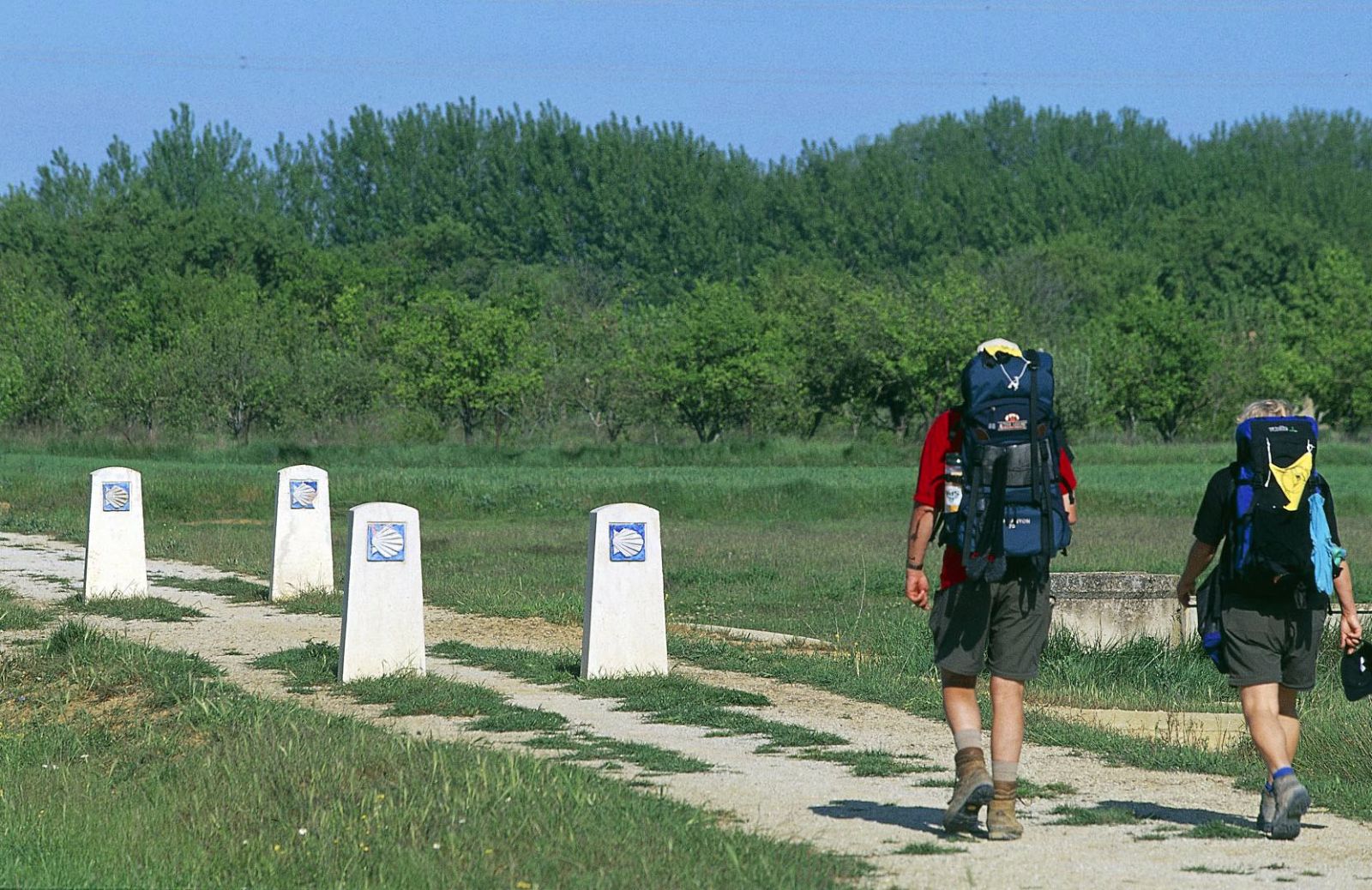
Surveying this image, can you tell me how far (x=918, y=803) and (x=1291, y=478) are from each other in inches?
81.8

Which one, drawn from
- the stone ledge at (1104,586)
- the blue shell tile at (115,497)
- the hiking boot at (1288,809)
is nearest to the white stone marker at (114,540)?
the blue shell tile at (115,497)

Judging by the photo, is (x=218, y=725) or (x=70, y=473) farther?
(x=70, y=473)

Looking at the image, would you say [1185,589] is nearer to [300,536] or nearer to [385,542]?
[385,542]

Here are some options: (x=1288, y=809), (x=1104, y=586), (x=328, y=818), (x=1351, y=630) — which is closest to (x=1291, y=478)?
(x=1351, y=630)

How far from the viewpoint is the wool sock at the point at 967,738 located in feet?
23.2

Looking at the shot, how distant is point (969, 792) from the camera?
6941mm

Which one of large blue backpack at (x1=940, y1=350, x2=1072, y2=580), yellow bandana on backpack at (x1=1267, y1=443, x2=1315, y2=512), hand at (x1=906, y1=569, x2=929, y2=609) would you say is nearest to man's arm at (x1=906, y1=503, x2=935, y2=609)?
hand at (x1=906, y1=569, x2=929, y2=609)

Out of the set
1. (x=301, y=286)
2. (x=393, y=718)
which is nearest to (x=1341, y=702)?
(x=393, y=718)

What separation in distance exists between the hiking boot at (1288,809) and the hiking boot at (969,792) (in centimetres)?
110

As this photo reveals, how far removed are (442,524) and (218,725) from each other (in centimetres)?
2352

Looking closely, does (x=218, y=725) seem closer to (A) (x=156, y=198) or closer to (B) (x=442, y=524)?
(B) (x=442, y=524)

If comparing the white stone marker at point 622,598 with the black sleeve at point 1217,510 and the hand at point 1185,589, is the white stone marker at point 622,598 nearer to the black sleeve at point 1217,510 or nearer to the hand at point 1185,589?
the hand at point 1185,589

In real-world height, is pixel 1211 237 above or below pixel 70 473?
above

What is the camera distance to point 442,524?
1293 inches
